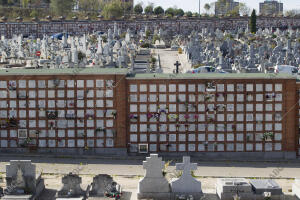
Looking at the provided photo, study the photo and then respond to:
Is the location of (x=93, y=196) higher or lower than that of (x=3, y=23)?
lower

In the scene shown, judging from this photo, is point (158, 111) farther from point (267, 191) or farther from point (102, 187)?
point (267, 191)

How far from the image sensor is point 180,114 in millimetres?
22109

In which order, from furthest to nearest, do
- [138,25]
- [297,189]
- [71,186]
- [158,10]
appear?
1. [158,10]
2. [138,25]
3. [297,189]
4. [71,186]

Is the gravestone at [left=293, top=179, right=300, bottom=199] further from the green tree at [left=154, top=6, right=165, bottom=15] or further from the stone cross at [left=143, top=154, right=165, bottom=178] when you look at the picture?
the green tree at [left=154, top=6, right=165, bottom=15]

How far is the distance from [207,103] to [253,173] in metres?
3.42

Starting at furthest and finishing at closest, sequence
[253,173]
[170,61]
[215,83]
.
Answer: [170,61], [215,83], [253,173]

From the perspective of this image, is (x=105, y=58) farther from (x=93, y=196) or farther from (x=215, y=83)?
(x=93, y=196)

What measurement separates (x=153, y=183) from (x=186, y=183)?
3.33ft

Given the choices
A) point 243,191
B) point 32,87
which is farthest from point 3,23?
point 243,191

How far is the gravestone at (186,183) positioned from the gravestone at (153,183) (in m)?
0.30

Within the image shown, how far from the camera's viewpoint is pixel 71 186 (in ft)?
55.6

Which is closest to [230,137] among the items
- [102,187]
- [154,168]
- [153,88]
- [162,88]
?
[162,88]

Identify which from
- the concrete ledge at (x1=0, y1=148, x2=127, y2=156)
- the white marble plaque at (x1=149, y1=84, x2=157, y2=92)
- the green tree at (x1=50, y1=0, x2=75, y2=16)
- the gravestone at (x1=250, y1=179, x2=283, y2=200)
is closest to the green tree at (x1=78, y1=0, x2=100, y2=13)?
the green tree at (x1=50, y1=0, x2=75, y2=16)

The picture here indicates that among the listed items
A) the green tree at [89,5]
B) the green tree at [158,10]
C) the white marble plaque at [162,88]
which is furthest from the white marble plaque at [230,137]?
the green tree at [89,5]
